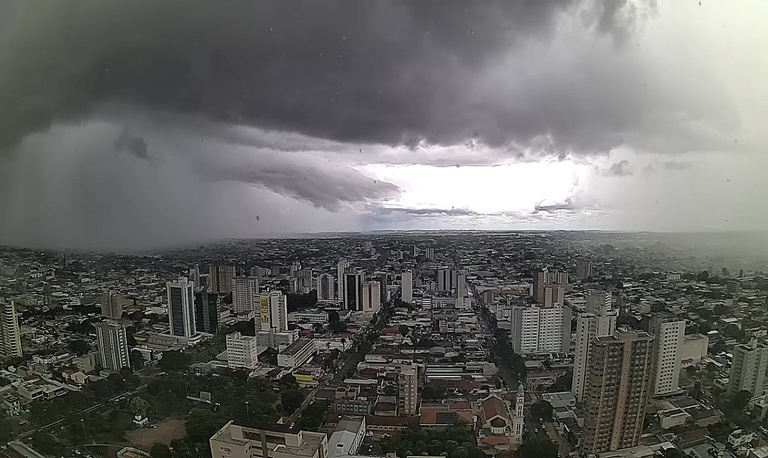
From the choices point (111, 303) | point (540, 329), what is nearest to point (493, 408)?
point (540, 329)

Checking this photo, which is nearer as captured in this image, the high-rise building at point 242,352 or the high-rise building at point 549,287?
the high-rise building at point 549,287

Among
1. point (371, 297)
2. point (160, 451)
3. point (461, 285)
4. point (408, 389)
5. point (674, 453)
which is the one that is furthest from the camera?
point (371, 297)

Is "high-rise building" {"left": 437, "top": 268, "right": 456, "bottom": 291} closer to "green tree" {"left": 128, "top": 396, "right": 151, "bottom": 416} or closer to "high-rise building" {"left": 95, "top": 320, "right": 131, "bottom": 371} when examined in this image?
"green tree" {"left": 128, "top": 396, "right": 151, "bottom": 416}

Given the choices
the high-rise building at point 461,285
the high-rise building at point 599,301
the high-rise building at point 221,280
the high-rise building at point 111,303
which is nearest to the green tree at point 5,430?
the high-rise building at point 111,303

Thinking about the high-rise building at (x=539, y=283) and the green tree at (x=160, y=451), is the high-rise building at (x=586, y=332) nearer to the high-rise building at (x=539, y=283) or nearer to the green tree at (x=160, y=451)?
the high-rise building at (x=539, y=283)

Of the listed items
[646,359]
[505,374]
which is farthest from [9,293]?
[646,359]

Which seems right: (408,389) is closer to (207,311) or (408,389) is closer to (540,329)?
(540,329)
